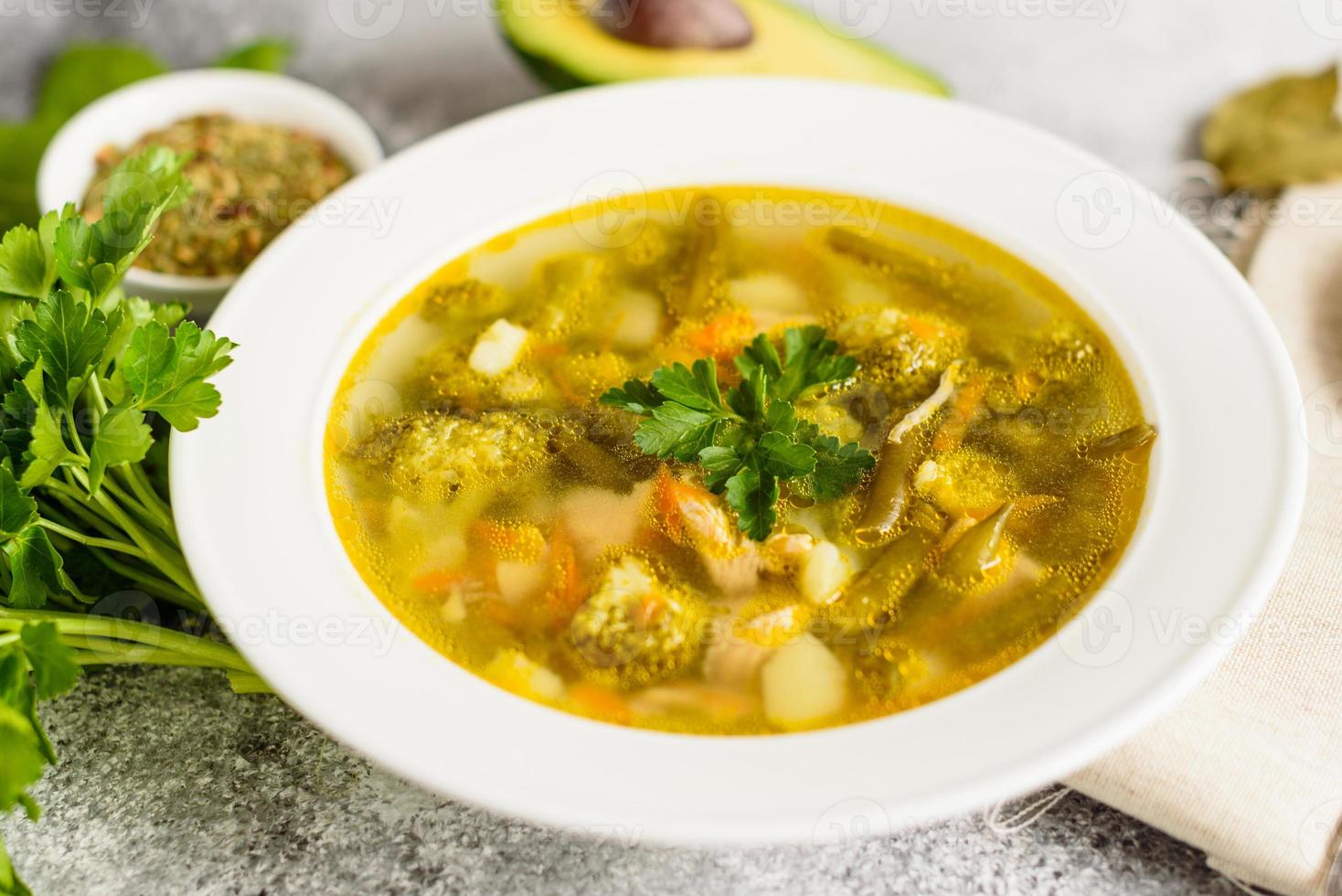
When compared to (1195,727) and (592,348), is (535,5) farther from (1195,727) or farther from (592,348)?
(1195,727)

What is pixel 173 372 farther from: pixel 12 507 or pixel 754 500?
pixel 754 500

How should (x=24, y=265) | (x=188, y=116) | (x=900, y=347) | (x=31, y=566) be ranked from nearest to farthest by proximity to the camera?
(x=31, y=566)
(x=24, y=265)
(x=900, y=347)
(x=188, y=116)

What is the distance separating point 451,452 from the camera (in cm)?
215

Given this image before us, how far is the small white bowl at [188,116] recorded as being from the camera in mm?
2859

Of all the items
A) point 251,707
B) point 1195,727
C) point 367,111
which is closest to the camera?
point 1195,727

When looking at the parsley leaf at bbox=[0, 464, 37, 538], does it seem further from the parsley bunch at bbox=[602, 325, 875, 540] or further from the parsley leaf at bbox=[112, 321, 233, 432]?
the parsley bunch at bbox=[602, 325, 875, 540]

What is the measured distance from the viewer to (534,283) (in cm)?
247

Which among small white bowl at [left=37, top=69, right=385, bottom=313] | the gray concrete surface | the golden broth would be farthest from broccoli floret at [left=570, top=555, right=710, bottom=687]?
small white bowl at [left=37, top=69, right=385, bottom=313]

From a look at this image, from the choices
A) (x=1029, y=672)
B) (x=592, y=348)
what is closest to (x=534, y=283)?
(x=592, y=348)

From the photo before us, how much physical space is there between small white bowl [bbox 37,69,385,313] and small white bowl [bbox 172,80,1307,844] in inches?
22.4

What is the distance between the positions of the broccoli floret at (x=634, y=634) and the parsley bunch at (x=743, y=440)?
195 mm

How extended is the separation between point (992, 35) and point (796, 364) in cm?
215

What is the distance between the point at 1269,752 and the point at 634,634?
105 centimetres

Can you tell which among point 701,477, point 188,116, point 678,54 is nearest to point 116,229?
point 701,477
